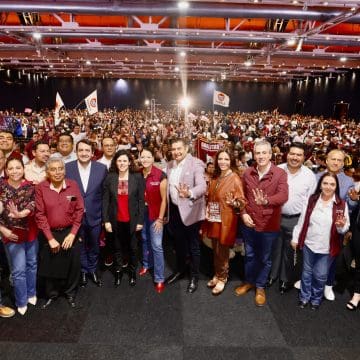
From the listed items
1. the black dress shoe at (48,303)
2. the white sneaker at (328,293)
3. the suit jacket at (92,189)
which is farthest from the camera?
the white sneaker at (328,293)

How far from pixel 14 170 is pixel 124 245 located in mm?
1403

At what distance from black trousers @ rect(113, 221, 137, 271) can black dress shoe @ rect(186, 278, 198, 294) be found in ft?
2.22

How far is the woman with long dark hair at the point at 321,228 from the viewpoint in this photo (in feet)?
9.64

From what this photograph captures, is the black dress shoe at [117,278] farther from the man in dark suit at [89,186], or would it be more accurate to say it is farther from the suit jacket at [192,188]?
the suit jacket at [192,188]

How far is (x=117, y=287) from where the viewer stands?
3.59 meters

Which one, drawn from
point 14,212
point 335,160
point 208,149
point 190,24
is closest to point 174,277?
point 14,212

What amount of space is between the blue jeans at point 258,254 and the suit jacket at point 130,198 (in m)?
1.12

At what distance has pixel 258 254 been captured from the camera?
10.8 ft

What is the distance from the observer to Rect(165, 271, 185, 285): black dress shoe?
3682 millimetres

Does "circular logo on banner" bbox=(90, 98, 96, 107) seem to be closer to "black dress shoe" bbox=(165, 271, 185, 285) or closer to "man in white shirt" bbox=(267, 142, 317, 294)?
"black dress shoe" bbox=(165, 271, 185, 285)

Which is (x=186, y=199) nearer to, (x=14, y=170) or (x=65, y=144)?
(x=14, y=170)

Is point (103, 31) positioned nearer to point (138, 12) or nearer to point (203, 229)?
point (138, 12)

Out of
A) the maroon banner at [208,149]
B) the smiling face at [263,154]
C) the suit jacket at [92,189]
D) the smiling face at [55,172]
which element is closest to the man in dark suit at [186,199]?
the smiling face at [263,154]

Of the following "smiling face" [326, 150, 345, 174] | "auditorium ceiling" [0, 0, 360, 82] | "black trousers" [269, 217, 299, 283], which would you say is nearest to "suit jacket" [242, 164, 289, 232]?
"black trousers" [269, 217, 299, 283]
